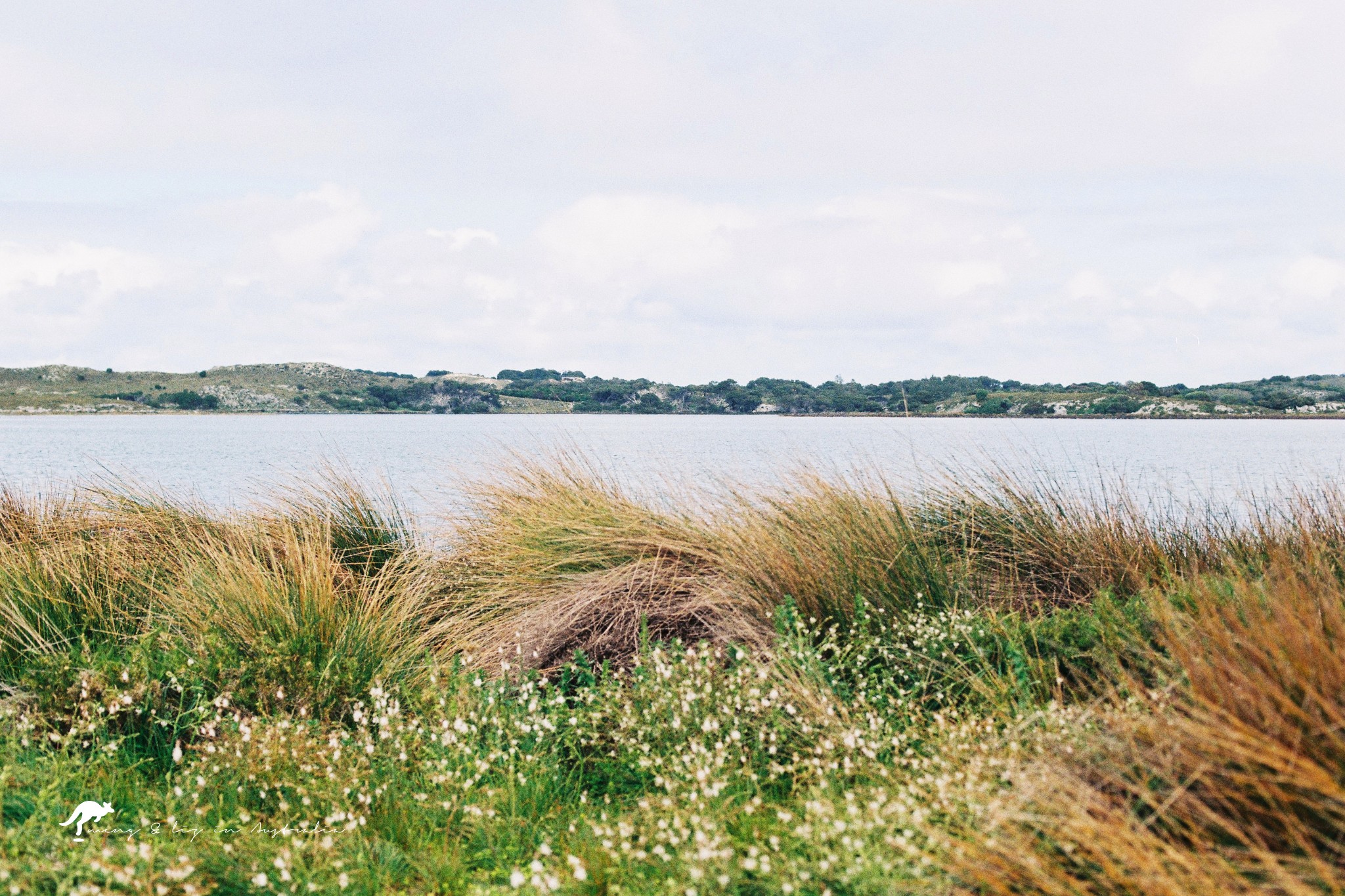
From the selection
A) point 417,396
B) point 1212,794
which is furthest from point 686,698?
point 417,396

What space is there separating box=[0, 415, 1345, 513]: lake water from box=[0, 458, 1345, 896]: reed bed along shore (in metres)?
0.91

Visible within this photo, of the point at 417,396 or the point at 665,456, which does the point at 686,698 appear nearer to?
the point at 665,456

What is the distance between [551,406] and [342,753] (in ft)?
248

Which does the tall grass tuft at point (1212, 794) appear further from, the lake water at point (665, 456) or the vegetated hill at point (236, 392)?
the vegetated hill at point (236, 392)

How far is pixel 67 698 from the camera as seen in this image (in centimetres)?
529

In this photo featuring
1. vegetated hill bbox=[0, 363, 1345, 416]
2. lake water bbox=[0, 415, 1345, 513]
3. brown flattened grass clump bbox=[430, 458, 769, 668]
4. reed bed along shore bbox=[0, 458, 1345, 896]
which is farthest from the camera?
vegetated hill bbox=[0, 363, 1345, 416]

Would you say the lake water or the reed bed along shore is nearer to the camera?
the reed bed along shore

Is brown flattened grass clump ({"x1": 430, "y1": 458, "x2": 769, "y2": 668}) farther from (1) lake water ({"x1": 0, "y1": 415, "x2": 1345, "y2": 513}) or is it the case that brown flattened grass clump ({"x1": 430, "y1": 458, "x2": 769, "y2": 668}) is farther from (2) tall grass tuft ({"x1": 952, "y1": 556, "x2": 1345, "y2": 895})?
(2) tall grass tuft ({"x1": 952, "y1": 556, "x2": 1345, "y2": 895})

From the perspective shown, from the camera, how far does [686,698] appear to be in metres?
4.53

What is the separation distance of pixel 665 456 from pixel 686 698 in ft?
18.5

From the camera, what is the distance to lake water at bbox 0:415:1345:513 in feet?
29.5

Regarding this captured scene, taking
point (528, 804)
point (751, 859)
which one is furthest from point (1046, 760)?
point (528, 804)

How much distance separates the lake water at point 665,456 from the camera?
899 centimetres

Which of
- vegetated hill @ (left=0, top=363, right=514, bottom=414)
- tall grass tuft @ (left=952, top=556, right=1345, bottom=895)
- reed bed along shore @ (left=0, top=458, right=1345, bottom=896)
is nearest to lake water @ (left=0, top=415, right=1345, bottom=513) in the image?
reed bed along shore @ (left=0, top=458, right=1345, bottom=896)
